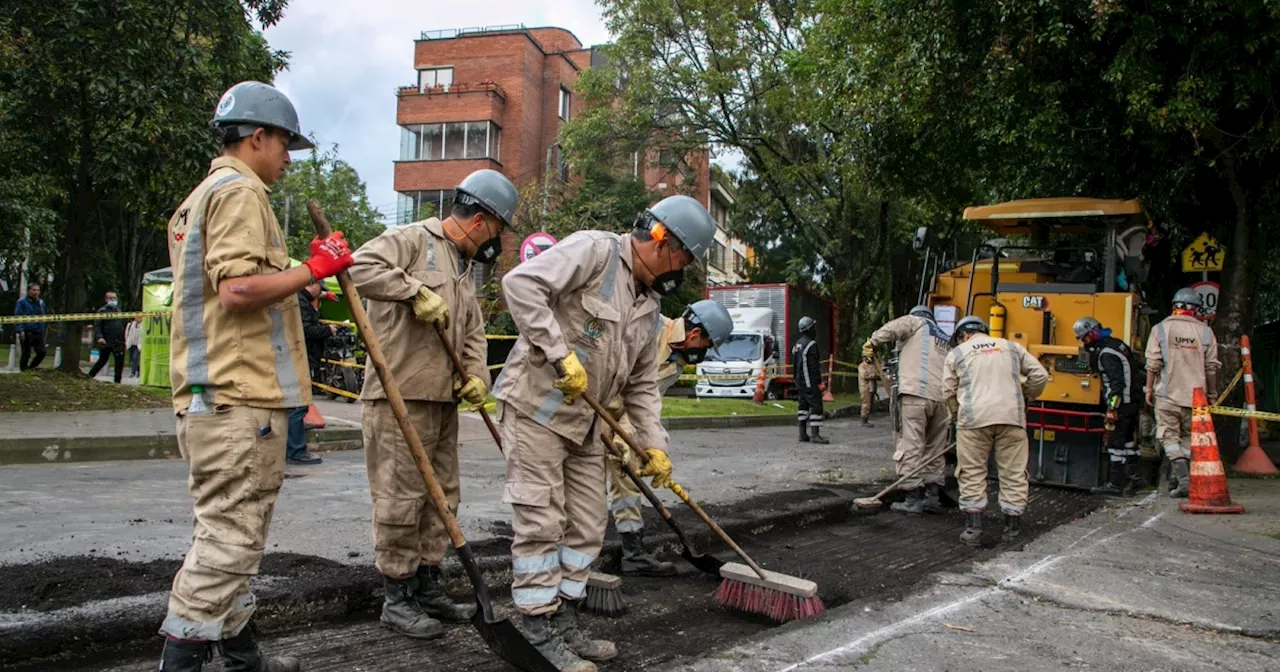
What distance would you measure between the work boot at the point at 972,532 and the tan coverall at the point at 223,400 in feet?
16.4

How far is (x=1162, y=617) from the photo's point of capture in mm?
4523

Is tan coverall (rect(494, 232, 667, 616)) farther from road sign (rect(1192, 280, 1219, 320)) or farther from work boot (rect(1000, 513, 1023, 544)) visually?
road sign (rect(1192, 280, 1219, 320))

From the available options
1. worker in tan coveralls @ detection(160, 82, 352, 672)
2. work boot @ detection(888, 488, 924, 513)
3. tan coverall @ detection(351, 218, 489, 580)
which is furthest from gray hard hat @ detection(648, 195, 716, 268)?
work boot @ detection(888, 488, 924, 513)

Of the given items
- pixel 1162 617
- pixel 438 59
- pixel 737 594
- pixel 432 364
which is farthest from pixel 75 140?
pixel 438 59

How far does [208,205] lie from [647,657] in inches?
91.9

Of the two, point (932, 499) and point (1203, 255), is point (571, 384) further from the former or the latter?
point (1203, 255)

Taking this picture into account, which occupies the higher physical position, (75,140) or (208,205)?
(75,140)

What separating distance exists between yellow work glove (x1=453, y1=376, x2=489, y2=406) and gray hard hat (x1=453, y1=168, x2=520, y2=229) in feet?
2.42

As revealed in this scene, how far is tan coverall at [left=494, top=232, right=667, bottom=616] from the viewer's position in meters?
3.58

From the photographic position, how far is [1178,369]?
9.12 meters

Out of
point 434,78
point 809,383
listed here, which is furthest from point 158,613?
point 434,78

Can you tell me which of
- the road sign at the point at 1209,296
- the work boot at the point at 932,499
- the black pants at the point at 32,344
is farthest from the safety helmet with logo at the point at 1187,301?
the black pants at the point at 32,344

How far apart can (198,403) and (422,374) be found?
1217 mm

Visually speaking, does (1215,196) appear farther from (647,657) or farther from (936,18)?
(647,657)
